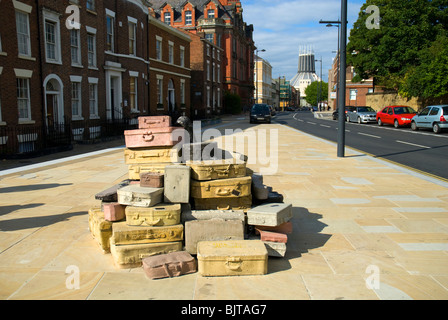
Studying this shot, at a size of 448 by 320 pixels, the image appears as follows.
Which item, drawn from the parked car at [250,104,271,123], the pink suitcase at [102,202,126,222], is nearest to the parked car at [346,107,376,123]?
the parked car at [250,104,271,123]

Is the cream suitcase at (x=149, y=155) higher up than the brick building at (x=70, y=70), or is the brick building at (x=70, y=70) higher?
the brick building at (x=70, y=70)

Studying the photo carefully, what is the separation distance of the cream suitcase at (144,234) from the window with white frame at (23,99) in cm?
1445

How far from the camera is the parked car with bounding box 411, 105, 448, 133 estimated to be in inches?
997

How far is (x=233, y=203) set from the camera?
18.5 ft

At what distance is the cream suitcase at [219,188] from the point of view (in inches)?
216

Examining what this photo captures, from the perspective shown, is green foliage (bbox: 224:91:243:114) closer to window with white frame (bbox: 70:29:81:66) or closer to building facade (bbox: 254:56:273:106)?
window with white frame (bbox: 70:29:81:66)

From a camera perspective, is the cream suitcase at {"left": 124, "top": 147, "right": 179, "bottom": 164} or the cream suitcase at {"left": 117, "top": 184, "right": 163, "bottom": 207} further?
the cream suitcase at {"left": 124, "top": 147, "right": 179, "bottom": 164}

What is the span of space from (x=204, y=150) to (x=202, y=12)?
202ft

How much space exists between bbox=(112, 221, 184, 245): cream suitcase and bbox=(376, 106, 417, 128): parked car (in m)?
→ 30.4

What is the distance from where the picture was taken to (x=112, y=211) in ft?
16.8

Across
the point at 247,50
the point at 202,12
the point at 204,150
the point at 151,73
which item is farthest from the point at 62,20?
the point at 247,50

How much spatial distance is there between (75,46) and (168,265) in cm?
1951

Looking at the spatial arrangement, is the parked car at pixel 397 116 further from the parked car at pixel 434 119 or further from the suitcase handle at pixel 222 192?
the suitcase handle at pixel 222 192

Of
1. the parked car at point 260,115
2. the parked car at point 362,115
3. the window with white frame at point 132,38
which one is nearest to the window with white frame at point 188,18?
the parked car at point 260,115
